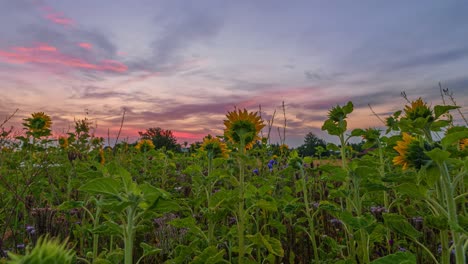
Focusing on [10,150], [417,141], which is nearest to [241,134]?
[417,141]

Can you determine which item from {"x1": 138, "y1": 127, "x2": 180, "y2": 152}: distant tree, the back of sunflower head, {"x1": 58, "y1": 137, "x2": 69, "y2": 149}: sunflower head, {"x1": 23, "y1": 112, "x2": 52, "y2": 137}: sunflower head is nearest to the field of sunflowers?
the back of sunflower head

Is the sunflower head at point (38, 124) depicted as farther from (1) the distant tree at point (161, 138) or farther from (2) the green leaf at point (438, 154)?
(1) the distant tree at point (161, 138)

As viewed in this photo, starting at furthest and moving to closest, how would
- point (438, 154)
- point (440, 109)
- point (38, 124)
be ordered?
point (38, 124), point (440, 109), point (438, 154)

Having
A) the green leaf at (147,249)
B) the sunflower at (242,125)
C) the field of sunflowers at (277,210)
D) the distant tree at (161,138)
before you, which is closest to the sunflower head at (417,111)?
the field of sunflowers at (277,210)

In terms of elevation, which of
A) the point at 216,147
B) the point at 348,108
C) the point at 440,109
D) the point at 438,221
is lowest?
the point at 438,221

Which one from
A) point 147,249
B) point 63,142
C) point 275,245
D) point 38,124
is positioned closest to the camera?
point 147,249

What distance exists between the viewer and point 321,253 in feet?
9.22

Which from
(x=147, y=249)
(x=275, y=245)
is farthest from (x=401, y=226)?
(x=147, y=249)

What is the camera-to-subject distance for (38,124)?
19.0 feet

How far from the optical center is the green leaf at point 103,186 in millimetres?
1418

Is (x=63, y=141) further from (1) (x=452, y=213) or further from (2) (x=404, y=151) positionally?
(1) (x=452, y=213)

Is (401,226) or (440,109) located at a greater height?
(440,109)

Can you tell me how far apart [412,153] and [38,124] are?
597 centimetres

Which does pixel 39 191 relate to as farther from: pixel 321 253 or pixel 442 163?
pixel 442 163
